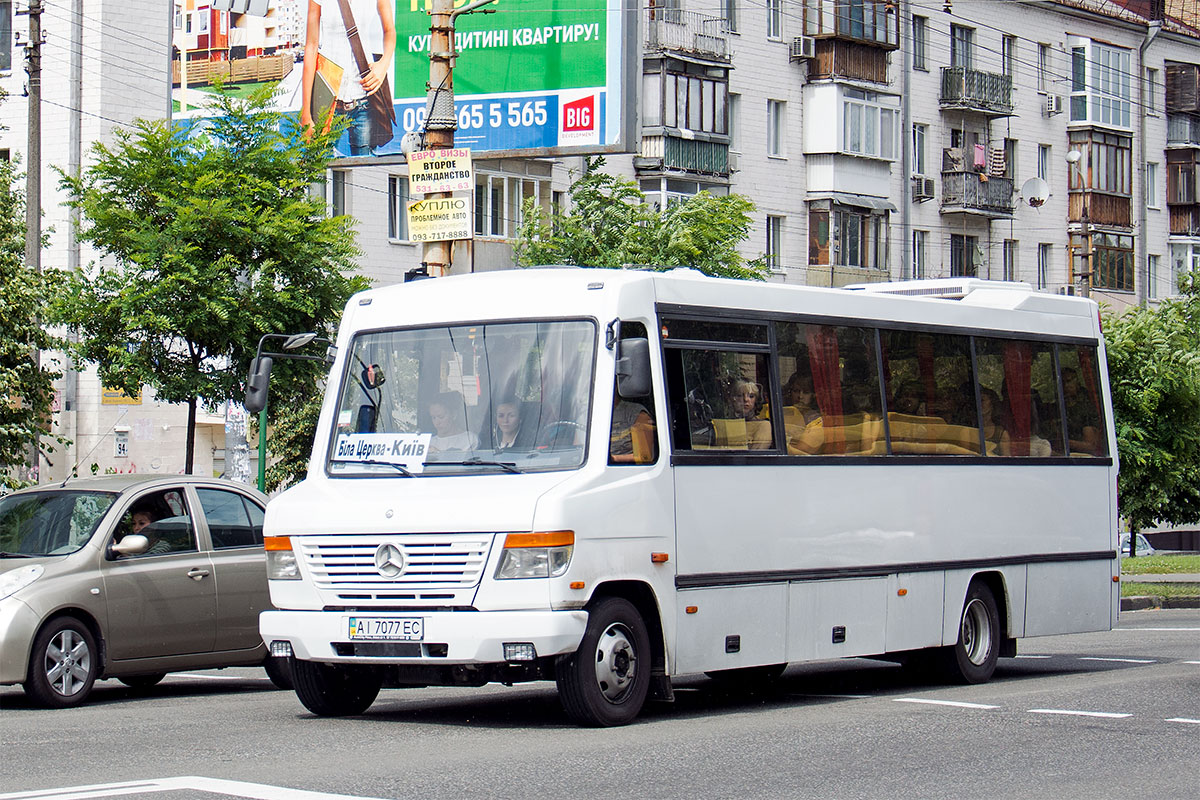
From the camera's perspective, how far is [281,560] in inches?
442

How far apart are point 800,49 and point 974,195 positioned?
863 cm

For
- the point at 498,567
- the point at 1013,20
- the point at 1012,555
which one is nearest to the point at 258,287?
the point at 1012,555

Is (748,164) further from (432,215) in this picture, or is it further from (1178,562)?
(432,215)

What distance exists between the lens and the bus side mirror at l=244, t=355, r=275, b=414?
1227 centimetres

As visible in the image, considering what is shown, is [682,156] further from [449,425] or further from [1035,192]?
[449,425]

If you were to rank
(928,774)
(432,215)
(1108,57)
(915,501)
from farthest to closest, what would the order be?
(1108,57) → (432,215) → (915,501) → (928,774)

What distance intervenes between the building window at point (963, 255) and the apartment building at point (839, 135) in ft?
0.22

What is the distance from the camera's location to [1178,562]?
3812 centimetres

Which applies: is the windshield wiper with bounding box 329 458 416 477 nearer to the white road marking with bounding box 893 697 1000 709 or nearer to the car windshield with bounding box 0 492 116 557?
the car windshield with bounding box 0 492 116 557

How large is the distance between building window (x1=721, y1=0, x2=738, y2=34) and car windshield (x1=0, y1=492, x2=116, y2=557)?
35.7 metres

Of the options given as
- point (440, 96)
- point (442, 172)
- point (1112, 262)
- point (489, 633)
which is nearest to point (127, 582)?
point (489, 633)

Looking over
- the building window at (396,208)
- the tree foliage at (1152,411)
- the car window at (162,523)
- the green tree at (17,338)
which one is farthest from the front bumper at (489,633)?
the building window at (396,208)

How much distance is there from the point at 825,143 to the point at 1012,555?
1423 inches

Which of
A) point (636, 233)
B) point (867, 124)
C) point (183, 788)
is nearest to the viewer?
point (183, 788)
